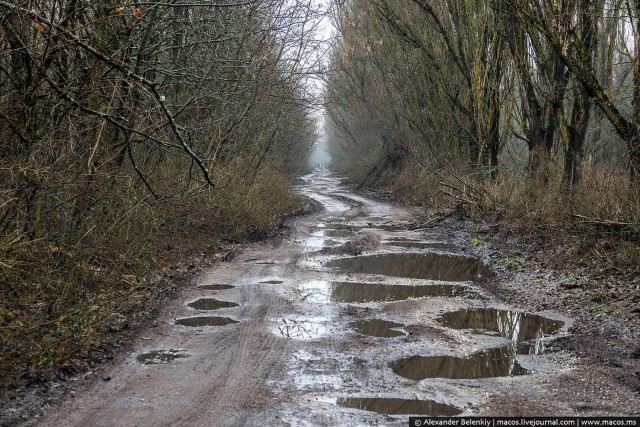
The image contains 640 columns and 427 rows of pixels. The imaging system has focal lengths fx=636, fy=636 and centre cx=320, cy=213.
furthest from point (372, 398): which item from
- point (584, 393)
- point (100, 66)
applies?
point (100, 66)

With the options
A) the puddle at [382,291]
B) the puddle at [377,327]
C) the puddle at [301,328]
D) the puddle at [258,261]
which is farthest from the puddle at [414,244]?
the puddle at [301,328]

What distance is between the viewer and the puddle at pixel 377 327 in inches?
280

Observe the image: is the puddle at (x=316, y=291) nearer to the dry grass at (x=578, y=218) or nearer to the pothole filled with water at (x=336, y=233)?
the dry grass at (x=578, y=218)

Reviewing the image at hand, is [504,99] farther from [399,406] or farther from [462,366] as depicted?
[399,406]

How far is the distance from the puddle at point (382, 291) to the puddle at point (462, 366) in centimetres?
264

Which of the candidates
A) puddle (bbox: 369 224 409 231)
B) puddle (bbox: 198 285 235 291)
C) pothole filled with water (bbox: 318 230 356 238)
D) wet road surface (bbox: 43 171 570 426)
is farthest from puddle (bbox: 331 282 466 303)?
puddle (bbox: 369 224 409 231)

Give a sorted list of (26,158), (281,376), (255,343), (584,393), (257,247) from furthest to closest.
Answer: (257,247), (26,158), (255,343), (281,376), (584,393)

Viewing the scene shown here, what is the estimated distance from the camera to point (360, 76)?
32938mm

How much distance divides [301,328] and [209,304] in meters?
1.77

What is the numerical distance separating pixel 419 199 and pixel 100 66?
1835 centimetres

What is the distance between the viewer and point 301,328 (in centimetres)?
741

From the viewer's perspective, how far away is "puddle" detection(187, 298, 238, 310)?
332 inches

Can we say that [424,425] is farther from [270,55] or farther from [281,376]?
[270,55]

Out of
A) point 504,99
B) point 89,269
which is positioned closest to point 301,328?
point 89,269
